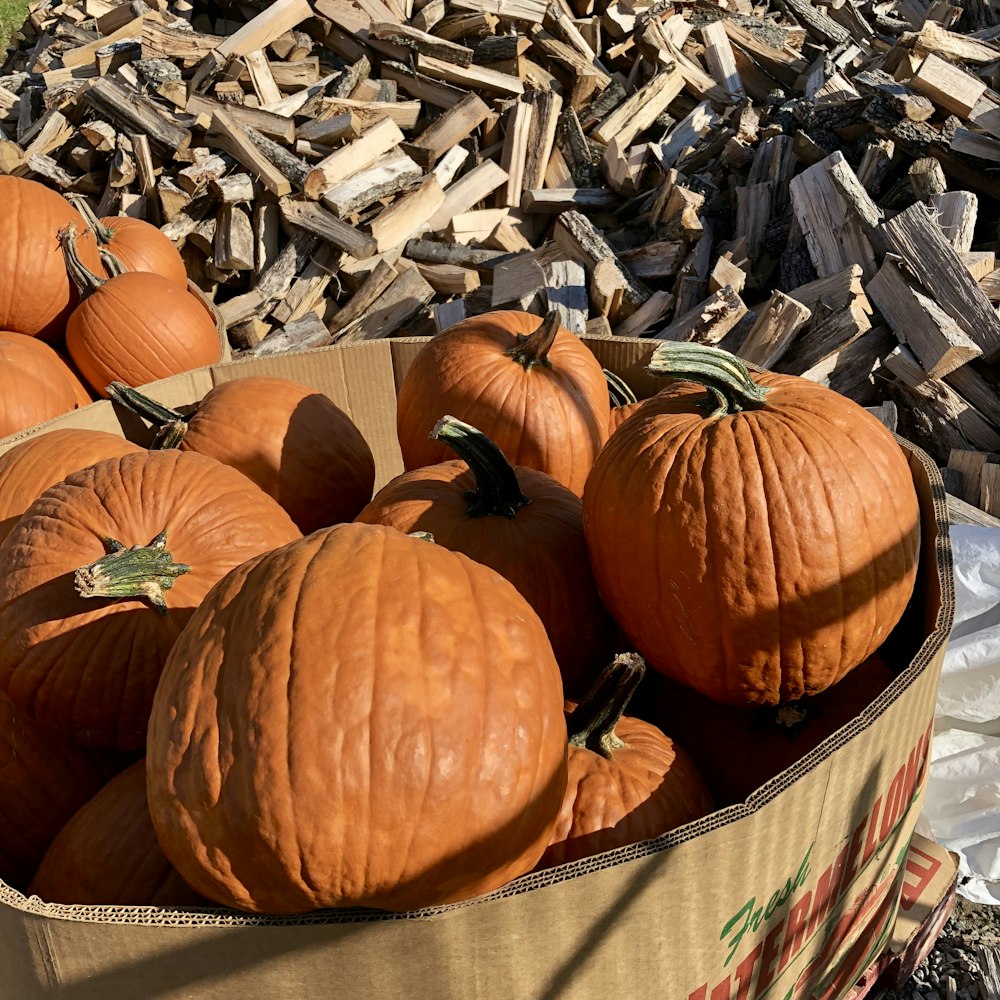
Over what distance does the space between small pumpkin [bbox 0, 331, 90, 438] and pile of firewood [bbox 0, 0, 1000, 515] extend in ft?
5.14

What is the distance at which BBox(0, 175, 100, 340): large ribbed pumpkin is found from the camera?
3.10 metres

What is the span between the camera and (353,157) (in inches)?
187

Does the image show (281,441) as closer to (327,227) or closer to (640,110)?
(327,227)

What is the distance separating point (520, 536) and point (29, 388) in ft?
5.59

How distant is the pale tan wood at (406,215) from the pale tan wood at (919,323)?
2.23 meters

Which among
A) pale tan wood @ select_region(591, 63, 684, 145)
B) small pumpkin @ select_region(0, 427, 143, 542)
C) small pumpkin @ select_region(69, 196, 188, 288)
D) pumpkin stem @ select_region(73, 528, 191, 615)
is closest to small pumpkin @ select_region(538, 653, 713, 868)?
pumpkin stem @ select_region(73, 528, 191, 615)

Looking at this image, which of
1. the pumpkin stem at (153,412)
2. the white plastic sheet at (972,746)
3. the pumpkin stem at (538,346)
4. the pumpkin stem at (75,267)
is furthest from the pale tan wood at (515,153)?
the white plastic sheet at (972,746)

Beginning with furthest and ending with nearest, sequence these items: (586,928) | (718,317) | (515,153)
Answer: (515,153), (718,317), (586,928)

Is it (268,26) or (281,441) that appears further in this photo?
(268,26)

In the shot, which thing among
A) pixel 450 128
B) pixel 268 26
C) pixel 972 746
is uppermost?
pixel 268 26

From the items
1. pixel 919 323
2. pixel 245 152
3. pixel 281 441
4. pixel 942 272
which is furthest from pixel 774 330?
pixel 245 152

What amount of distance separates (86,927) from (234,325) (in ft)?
12.3

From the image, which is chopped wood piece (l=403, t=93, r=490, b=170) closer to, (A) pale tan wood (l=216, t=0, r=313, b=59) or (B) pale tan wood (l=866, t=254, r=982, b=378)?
(A) pale tan wood (l=216, t=0, r=313, b=59)

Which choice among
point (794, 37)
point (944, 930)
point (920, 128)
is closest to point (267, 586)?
point (944, 930)
